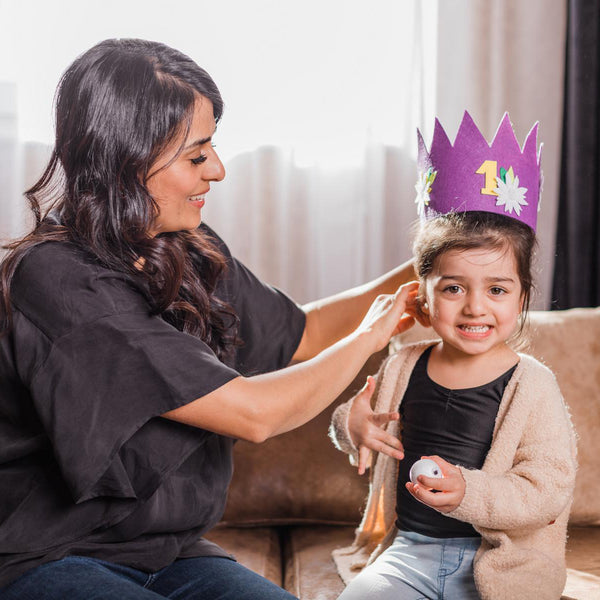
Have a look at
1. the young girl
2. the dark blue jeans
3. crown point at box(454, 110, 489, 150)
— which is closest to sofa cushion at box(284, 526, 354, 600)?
the young girl

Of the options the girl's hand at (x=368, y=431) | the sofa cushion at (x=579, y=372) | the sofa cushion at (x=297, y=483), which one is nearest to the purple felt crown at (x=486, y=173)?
the girl's hand at (x=368, y=431)

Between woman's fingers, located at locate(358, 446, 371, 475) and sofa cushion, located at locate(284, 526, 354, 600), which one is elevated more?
woman's fingers, located at locate(358, 446, 371, 475)

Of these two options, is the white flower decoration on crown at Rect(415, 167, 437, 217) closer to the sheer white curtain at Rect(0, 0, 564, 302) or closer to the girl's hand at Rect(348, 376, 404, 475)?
the girl's hand at Rect(348, 376, 404, 475)

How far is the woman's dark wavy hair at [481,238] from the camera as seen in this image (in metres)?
1.35

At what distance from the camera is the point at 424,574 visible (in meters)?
1.32

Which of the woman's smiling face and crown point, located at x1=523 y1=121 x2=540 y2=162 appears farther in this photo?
crown point, located at x1=523 y1=121 x2=540 y2=162

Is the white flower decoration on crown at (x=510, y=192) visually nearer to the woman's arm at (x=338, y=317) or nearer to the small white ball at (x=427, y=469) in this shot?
the woman's arm at (x=338, y=317)

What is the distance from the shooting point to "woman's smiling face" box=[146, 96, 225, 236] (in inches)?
49.8

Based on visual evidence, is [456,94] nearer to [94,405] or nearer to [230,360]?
[230,360]

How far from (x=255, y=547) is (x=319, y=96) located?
4.28 feet

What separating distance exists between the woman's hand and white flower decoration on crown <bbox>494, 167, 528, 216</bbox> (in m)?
0.22

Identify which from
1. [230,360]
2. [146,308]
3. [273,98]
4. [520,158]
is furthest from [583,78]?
[146,308]

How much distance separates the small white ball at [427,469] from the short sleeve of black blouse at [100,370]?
319 mm

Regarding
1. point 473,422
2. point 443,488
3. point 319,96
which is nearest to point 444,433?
point 473,422
